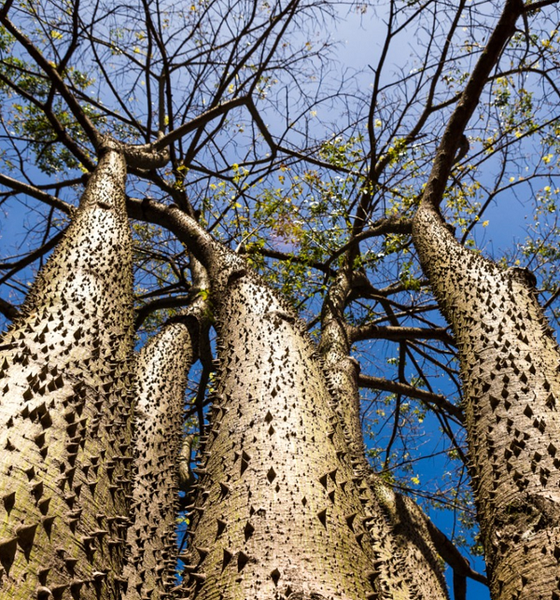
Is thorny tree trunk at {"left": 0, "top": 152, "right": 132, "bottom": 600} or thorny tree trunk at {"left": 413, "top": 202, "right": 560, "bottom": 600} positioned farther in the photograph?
thorny tree trunk at {"left": 413, "top": 202, "right": 560, "bottom": 600}

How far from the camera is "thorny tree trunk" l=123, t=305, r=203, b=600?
2.72 metres

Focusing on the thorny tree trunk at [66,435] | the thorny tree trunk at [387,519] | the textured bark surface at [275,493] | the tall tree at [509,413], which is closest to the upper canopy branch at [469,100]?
the tall tree at [509,413]

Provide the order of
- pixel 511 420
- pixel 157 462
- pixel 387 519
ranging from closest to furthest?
pixel 511 420 < pixel 157 462 < pixel 387 519

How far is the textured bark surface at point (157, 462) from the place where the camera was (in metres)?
2.72

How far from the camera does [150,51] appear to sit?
6867mm

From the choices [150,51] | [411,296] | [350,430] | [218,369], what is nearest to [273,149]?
[150,51]

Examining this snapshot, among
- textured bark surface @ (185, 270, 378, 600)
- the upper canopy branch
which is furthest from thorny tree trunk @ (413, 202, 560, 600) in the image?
the upper canopy branch

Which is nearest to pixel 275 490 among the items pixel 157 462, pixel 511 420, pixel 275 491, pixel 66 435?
pixel 275 491

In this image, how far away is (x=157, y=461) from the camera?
345cm

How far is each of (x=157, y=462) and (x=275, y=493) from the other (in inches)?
81.4

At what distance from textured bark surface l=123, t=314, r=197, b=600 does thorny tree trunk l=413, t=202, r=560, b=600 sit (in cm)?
155

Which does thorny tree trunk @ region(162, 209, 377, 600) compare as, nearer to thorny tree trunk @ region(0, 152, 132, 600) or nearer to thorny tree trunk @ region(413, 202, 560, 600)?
thorny tree trunk @ region(0, 152, 132, 600)

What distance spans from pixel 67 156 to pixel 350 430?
620 cm

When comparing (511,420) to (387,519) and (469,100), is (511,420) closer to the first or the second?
(387,519)
